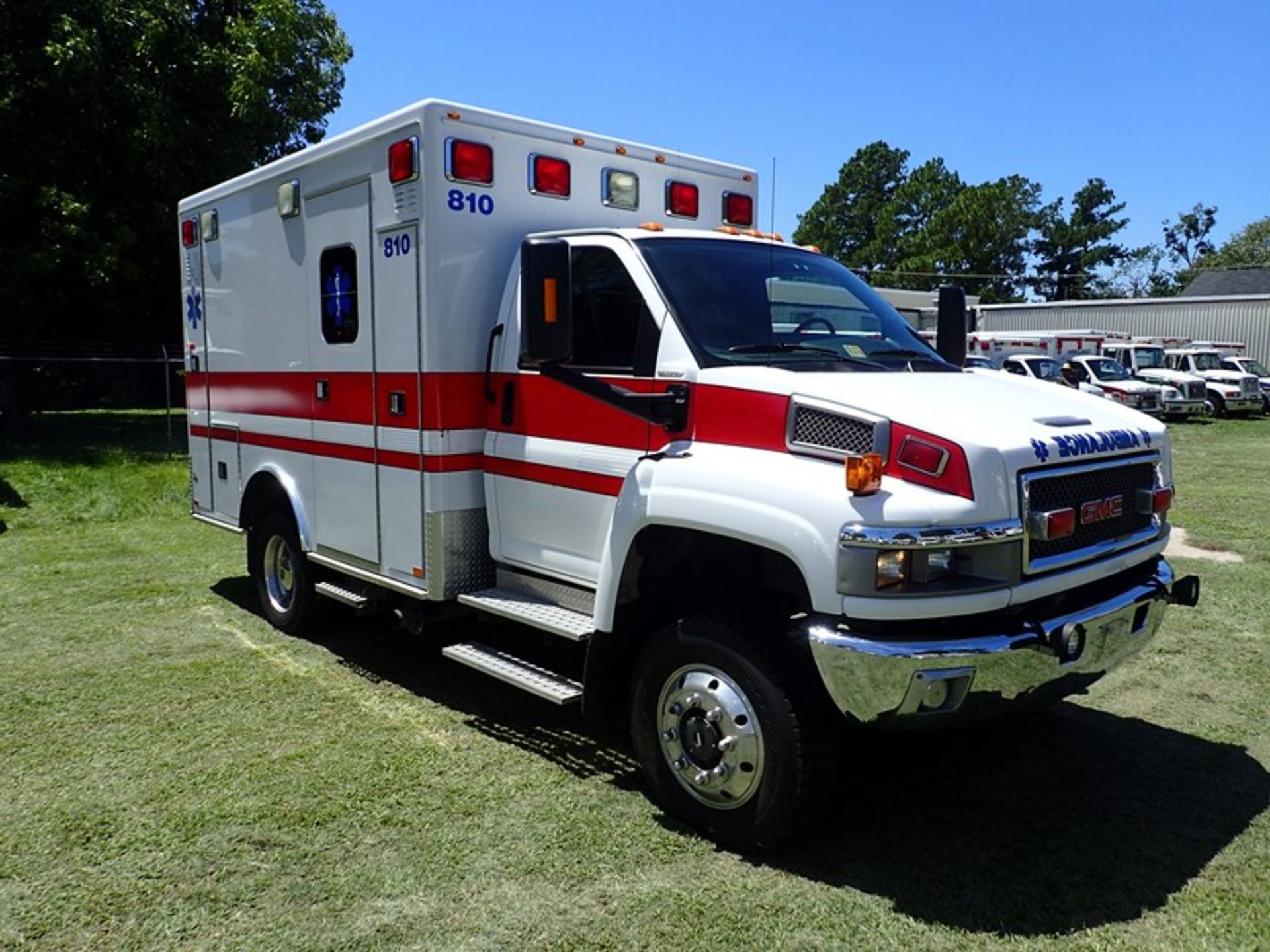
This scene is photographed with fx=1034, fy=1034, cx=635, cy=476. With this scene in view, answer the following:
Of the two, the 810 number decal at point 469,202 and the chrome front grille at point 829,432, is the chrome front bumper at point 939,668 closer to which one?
the chrome front grille at point 829,432

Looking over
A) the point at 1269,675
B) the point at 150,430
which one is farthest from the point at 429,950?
the point at 150,430

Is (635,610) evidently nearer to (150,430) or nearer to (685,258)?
(685,258)

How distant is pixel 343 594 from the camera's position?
6082mm

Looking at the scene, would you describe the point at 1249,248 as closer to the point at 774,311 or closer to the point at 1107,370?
the point at 1107,370

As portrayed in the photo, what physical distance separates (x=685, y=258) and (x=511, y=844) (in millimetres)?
2539

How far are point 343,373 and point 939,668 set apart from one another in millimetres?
3800

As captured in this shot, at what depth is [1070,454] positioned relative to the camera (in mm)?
3746

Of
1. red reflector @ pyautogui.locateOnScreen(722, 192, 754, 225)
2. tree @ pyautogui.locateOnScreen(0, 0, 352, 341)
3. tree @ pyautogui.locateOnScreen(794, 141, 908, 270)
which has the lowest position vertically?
red reflector @ pyautogui.locateOnScreen(722, 192, 754, 225)

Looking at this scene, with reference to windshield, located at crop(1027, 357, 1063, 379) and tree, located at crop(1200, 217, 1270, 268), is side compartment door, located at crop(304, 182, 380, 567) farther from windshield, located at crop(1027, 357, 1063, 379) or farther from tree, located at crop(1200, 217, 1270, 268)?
tree, located at crop(1200, 217, 1270, 268)

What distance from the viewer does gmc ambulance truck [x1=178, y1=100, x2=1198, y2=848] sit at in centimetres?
349

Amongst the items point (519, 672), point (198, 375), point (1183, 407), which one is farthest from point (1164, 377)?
point (519, 672)

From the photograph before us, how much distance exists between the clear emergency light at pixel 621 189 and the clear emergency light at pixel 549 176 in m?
0.27

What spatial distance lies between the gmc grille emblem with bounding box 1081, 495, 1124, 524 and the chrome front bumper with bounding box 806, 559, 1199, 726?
376 mm

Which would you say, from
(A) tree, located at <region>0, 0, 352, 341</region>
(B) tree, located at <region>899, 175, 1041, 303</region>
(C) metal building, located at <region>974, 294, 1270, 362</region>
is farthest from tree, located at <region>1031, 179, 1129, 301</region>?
(A) tree, located at <region>0, 0, 352, 341</region>
